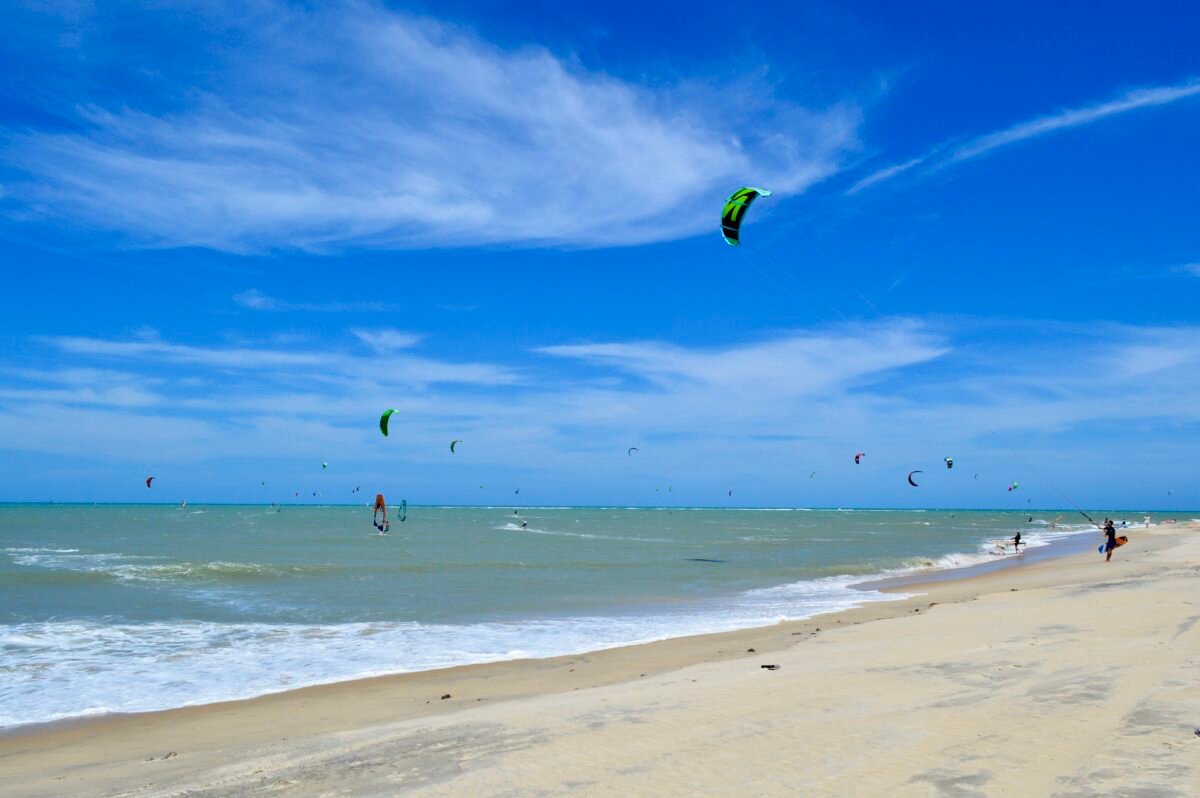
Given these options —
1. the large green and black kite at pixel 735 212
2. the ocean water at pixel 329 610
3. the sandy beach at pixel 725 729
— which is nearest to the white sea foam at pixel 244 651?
the ocean water at pixel 329 610

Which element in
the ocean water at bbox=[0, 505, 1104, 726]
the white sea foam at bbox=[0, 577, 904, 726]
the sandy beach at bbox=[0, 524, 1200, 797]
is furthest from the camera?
the ocean water at bbox=[0, 505, 1104, 726]

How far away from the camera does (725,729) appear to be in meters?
6.47

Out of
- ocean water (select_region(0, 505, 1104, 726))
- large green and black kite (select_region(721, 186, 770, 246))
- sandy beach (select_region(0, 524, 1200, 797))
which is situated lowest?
ocean water (select_region(0, 505, 1104, 726))

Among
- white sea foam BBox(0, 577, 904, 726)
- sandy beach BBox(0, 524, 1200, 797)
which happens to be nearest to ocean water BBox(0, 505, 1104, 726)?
white sea foam BBox(0, 577, 904, 726)

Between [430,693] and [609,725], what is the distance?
3712mm

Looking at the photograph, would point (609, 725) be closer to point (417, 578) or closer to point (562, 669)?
point (562, 669)

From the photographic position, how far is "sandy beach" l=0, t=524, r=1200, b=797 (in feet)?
17.2

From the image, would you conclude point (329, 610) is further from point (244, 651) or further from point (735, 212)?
point (735, 212)

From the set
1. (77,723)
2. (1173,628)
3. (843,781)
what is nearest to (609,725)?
(843,781)

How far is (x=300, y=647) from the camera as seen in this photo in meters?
13.0

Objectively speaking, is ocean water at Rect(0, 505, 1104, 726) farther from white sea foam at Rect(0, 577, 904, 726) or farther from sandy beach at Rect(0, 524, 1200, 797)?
sandy beach at Rect(0, 524, 1200, 797)

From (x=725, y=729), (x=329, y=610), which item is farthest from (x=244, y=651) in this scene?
(x=725, y=729)

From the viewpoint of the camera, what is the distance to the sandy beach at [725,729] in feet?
17.2

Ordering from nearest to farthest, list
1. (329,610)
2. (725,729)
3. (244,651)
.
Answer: (725,729)
(244,651)
(329,610)
